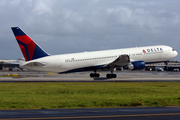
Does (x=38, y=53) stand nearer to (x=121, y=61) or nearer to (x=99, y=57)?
(x=99, y=57)

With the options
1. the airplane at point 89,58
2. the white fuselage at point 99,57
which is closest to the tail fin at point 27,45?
the airplane at point 89,58

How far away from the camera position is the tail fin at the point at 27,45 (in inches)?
1700

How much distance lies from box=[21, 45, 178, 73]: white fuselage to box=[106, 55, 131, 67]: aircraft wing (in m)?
1.72

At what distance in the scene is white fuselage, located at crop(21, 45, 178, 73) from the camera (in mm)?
44188

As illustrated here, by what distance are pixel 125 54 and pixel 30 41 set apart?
16.0 m

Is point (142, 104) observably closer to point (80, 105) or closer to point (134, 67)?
point (80, 105)

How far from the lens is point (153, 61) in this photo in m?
49.9

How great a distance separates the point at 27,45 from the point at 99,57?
42.4 feet

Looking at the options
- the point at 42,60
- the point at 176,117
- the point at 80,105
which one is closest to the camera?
the point at 176,117

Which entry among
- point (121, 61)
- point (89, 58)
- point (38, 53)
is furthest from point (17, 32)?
point (121, 61)

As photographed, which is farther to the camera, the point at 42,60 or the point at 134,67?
the point at 134,67

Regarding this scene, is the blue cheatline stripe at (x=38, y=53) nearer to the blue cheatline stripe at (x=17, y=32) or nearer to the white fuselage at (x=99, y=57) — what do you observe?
the white fuselage at (x=99, y=57)

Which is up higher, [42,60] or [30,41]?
[30,41]

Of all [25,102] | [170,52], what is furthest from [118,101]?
[170,52]
